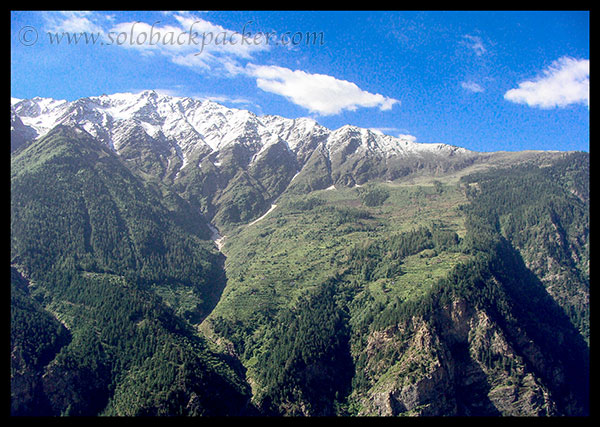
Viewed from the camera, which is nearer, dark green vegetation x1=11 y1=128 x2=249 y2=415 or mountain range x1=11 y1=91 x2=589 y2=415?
dark green vegetation x1=11 y1=128 x2=249 y2=415

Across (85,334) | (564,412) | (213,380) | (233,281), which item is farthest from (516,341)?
(85,334)

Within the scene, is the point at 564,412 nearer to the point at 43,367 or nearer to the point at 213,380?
the point at 213,380

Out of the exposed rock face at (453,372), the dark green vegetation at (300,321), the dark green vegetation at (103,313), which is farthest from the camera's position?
the exposed rock face at (453,372)

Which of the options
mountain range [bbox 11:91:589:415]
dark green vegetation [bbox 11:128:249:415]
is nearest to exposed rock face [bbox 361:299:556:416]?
mountain range [bbox 11:91:589:415]

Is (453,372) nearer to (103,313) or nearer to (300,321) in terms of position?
(300,321)

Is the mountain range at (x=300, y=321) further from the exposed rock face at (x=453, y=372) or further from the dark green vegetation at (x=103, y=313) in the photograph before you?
the dark green vegetation at (x=103, y=313)

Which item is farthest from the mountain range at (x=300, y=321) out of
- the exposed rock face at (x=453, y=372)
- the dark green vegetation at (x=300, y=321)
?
the dark green vegetation at (x=300, y=321)

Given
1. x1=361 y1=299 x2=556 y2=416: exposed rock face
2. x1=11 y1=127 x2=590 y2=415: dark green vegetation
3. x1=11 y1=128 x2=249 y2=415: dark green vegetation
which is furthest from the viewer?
x1=361 y1=299 x2=556 y2=416: exposed rock face

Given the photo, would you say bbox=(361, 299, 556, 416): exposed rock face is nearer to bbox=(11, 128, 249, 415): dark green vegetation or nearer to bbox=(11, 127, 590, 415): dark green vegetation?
bbox=(11, 127, 590, 415): dark green vegetation

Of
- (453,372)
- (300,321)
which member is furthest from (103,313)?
(453,372)
